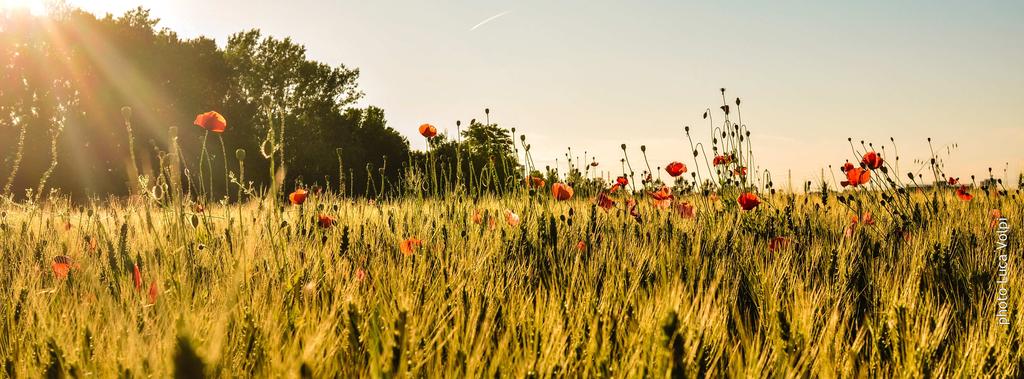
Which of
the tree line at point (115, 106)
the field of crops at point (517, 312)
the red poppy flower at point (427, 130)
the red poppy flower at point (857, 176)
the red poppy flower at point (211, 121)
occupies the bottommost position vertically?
the field of crops at point (517, 312)

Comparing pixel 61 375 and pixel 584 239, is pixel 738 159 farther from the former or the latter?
pixel 61 375

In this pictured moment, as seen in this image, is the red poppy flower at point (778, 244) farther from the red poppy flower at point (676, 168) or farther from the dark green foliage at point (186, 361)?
the dark green foliage at point (186, 361)

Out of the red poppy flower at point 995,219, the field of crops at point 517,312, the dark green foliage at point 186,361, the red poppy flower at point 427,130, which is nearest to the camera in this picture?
the dark green foliage at point 186,361

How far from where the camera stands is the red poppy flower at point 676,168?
3934 mm

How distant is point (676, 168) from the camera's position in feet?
12.9

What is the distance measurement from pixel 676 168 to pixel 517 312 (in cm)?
258

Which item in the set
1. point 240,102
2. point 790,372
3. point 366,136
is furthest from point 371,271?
point 366,136

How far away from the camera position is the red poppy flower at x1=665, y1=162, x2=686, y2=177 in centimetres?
393

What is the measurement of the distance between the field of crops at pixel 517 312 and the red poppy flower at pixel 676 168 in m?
0.76

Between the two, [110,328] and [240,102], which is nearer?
[110,328]

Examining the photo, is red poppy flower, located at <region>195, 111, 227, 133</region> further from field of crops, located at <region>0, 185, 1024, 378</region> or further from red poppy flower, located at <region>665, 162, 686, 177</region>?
red poppy flower, located at <region>665, 162, 686, 177</region>

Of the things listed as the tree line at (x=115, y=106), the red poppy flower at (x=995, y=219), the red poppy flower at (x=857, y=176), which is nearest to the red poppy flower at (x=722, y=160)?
the red poppy flower at (x=857, y=176)

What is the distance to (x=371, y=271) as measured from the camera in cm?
205

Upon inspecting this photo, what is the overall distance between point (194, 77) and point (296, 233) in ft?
69.2
